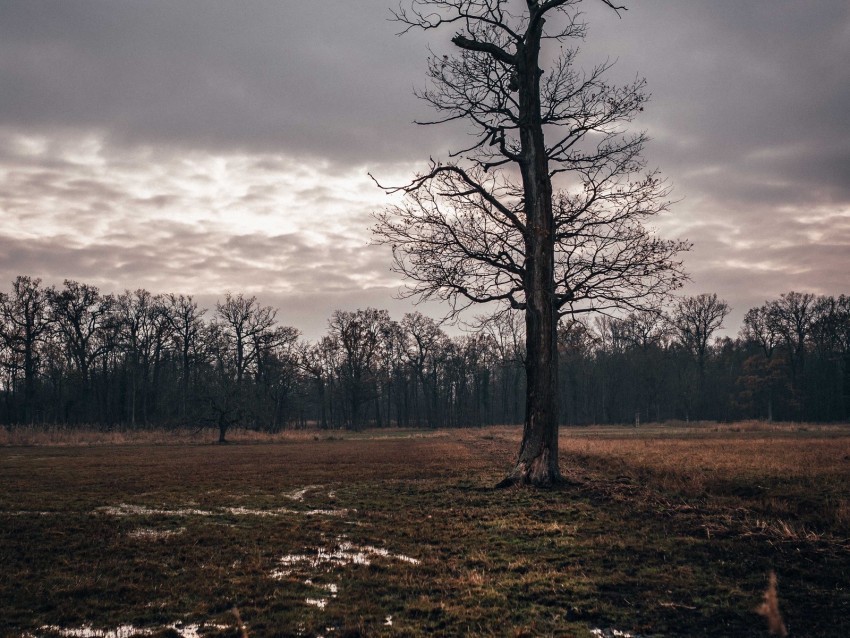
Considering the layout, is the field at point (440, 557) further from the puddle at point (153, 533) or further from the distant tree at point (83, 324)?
the distant tree at point (83, 324)

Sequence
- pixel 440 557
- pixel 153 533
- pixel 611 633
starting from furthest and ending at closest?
pixel 153 533, pixel 440 557, pixel 611 633

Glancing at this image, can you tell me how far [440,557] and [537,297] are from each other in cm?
886

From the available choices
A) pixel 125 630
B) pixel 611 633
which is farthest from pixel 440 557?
pixel 125 630

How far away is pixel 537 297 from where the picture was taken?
15250 mm

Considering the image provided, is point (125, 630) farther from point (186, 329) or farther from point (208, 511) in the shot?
point (186, 329)

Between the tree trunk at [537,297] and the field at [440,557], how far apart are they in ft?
3.42

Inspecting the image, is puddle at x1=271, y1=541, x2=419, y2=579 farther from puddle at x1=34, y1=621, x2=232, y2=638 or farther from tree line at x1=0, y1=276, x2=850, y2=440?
tree line at x1=0, y1=276, x2=850, y2=440

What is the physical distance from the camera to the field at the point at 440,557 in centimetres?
525

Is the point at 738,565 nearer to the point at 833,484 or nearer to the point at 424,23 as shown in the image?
the point at 833,484

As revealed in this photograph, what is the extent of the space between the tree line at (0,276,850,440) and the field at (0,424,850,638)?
122ft

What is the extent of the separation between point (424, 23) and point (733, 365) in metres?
83.1

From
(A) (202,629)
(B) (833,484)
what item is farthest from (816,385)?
(A) (202,629)

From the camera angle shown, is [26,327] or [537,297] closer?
[537,297]

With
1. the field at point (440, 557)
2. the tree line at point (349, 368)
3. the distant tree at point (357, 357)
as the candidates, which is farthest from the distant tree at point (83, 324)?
the field at point (440, 557)
